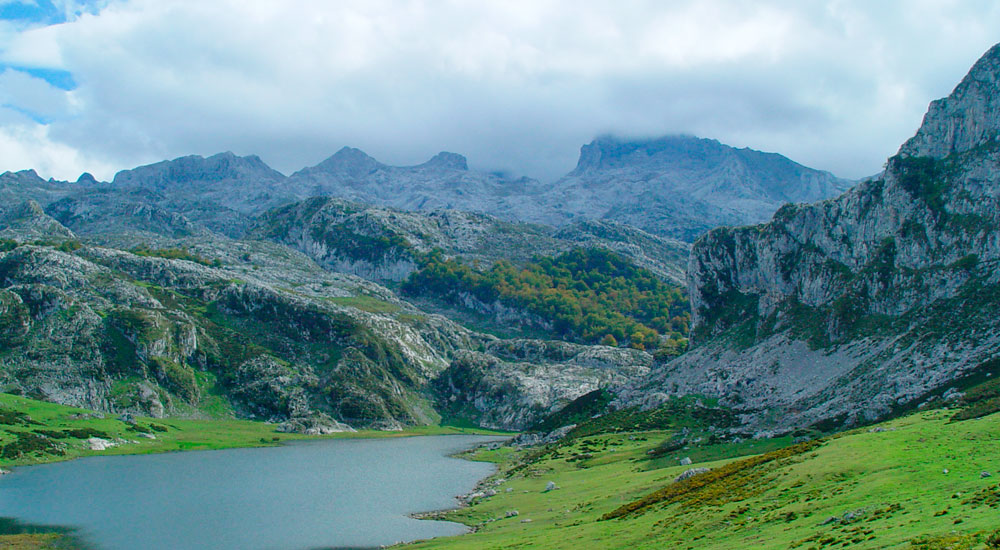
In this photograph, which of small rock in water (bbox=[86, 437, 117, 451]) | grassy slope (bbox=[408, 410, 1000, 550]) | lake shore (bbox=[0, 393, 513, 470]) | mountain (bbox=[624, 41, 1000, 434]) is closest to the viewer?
grassy slope (bbox=[408, 410, 1000, 550])

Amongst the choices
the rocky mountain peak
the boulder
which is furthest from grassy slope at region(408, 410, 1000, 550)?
the rocky mountain peak

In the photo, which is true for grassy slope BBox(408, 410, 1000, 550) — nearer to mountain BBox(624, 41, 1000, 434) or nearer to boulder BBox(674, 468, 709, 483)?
boulder BBox(674, 468, 709, 483)

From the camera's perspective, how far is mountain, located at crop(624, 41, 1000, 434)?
98875 mm

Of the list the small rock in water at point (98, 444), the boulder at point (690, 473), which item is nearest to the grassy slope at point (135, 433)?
the small rock in water at point (98, 444)

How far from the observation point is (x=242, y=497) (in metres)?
96.0

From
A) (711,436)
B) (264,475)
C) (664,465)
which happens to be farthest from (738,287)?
(264,475)

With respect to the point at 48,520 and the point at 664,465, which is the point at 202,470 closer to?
the point at 48,520

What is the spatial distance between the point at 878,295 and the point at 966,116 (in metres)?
40.1

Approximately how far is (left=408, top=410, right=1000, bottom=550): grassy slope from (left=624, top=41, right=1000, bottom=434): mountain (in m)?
33.6

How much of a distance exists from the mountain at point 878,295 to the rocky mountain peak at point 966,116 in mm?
236

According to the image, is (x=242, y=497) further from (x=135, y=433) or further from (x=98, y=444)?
(x=135, y=433)

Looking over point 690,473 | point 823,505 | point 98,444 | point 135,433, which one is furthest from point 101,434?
point 823,505

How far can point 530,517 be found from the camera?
67938 mm

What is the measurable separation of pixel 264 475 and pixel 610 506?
75749 millimetres
